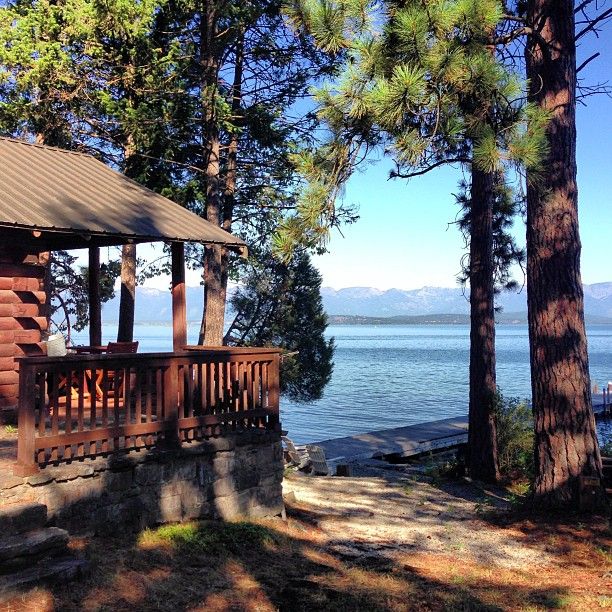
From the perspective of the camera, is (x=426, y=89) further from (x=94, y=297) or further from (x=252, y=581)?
(x=94, y=297)

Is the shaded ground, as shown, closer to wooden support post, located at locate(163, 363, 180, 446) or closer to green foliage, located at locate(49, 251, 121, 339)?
wooden support post, located at locate(163, 363, 180, 446)

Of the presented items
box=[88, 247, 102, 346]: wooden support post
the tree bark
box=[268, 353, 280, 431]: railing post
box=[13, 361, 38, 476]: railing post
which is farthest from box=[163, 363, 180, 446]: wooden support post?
the tree bark

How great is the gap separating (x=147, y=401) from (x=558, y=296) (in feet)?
16.6

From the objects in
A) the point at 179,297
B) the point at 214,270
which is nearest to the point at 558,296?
the point at 179,297

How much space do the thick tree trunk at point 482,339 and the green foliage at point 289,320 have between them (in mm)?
12362

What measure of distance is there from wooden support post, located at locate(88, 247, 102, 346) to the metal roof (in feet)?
2.62

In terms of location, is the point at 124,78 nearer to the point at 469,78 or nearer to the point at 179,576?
the point at 469,78

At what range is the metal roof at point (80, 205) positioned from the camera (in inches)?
331

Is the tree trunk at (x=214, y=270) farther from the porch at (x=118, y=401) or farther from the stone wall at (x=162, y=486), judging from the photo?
the stone wall at (x=162, y=486)

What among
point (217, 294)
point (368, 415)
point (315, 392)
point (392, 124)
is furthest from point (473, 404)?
point (368, 415)

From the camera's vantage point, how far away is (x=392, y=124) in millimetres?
8156

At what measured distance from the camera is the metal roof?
8406 millimetres

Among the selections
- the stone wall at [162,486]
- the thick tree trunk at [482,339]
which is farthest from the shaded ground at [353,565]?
the thick tree trunk at [482,339]

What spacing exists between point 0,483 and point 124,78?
1180 centimetres
